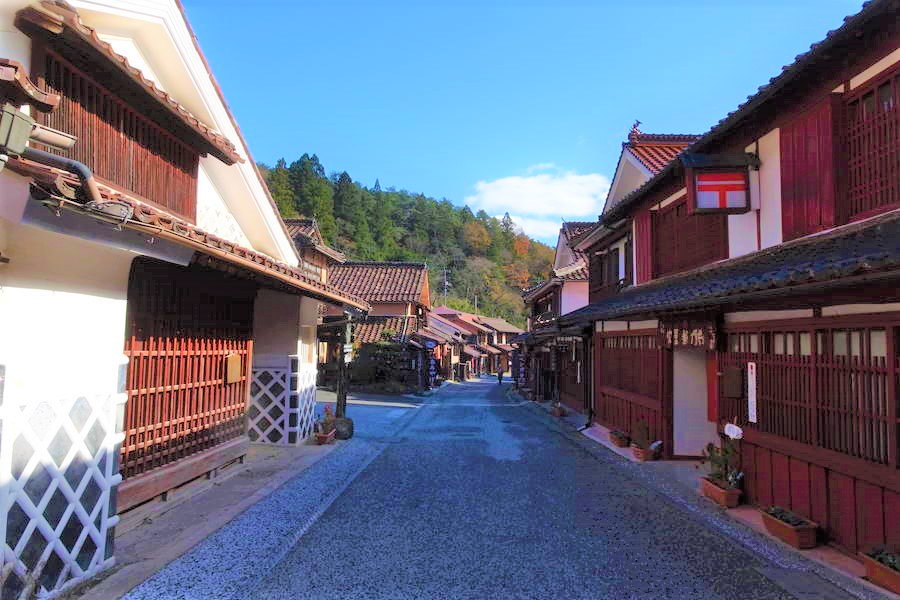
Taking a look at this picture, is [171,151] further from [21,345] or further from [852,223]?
[852,223]

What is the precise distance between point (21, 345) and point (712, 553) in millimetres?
6932

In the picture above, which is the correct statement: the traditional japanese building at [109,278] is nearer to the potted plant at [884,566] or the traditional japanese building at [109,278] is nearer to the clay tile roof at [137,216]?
the clay tile roof at [137,216]

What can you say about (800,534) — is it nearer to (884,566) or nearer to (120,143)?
(884,566)

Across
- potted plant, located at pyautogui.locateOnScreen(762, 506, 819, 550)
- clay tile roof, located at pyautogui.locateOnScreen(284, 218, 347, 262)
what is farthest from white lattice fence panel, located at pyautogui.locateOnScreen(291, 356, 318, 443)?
clay tile roof, located at pyautogui.locateOnScreen(284, 218, 347, 262)

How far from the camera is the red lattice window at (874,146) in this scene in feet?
19.8

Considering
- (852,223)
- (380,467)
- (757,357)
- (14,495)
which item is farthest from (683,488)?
(14,495)

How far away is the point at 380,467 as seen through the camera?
10.7 m

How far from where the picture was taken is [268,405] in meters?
12.4

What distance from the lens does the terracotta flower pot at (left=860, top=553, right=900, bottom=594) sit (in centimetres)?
476

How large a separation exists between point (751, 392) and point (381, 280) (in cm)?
2847

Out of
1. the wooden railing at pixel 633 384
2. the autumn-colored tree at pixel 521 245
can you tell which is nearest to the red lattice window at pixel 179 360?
the wooden railing at pixel 633 384

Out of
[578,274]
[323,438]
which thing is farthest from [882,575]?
[578,274]

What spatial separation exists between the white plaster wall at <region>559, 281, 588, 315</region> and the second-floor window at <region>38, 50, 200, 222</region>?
20452 mm

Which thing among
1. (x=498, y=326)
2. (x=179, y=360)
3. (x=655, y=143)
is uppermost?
(x=655, y=143)
